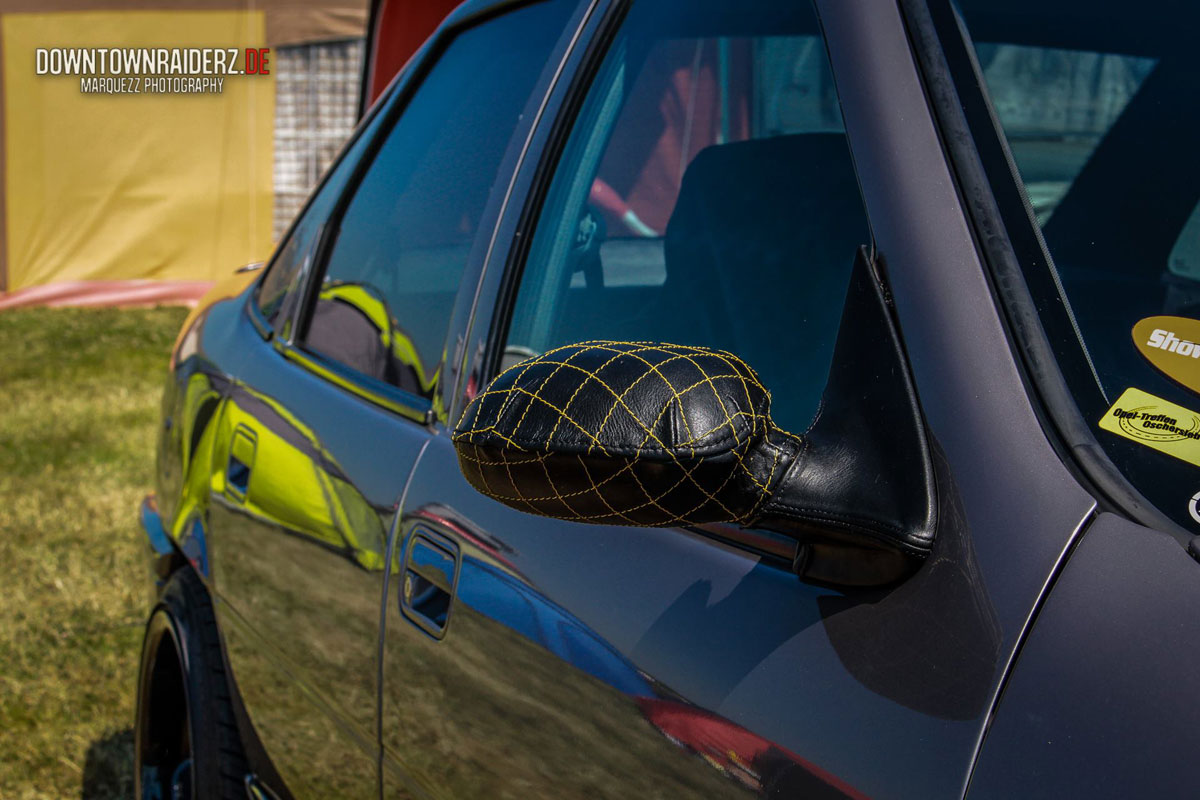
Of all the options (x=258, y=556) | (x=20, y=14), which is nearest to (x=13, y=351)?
(x=20, y=14)

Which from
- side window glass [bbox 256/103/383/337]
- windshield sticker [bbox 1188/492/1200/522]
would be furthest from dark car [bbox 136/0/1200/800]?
side window glass [bbox 256/103/383/337]

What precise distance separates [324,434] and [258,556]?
0.30 metres

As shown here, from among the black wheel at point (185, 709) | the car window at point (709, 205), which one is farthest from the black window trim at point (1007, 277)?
the black wheel at point (185, 709)

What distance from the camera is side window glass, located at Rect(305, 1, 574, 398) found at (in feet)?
5.71

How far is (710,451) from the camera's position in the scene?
82 cm

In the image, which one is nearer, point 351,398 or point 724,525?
point 724,525

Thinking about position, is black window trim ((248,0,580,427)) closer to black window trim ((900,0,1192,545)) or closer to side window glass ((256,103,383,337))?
side window glass ((256,103,383,337))

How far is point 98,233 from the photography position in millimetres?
10203

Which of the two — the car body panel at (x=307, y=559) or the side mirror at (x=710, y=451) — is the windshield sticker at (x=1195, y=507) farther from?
the car body panel at (x=307, y=559)

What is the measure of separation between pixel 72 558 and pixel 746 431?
4.35 m

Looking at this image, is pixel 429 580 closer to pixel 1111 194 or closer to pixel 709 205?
pixel 709 205

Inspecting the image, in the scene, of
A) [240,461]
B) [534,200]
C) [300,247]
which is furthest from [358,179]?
[534,200]

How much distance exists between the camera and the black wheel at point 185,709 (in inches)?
82.7

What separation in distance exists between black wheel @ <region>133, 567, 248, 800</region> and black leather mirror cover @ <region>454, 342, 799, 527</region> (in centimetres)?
144
